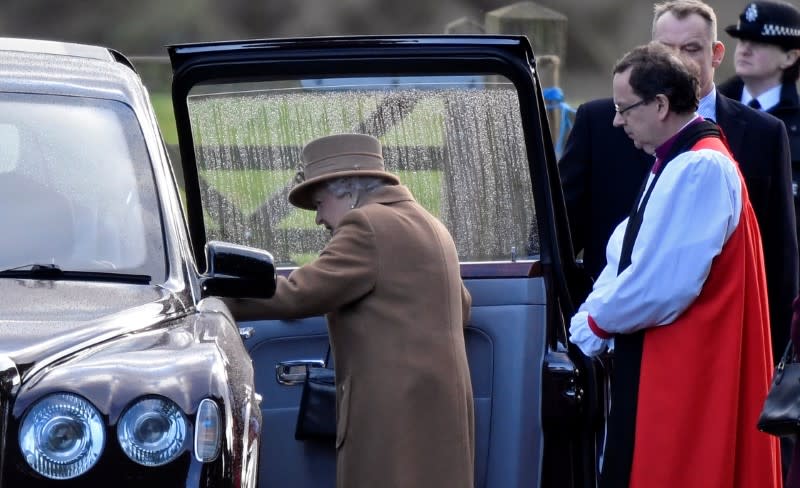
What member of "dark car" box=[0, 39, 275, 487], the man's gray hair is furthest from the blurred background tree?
"dark car" box=[0, 39, 275, 487]

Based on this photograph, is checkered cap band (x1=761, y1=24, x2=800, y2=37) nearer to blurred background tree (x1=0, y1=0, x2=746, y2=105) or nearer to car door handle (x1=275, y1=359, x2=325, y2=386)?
blurred background tree (x1=0, y1=0, x2=746, y2=105)

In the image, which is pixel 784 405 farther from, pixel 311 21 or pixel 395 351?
pixel 311 21

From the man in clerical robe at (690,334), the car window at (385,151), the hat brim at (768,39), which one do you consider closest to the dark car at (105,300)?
the car window at (385,151)

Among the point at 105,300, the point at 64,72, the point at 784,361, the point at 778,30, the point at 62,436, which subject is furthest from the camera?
the point at 778,30

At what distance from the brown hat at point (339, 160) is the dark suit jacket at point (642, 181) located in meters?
0.91

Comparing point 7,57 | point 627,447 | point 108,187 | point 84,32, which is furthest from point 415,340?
point 84,32

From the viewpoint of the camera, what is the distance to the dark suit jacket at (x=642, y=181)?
4.79m

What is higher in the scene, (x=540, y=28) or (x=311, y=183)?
(x=540, y=28)

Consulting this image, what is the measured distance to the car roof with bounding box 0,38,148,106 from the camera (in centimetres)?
365

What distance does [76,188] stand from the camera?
3445 millimetres

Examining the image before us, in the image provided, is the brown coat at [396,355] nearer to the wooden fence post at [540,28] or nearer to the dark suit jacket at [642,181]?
the dark suit jacket at [642,181]

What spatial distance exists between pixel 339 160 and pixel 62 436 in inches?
65.7

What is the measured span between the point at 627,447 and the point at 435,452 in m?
0.50

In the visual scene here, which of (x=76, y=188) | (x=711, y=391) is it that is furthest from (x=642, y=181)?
(x=76, y=188)
